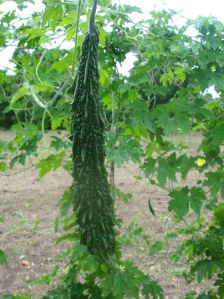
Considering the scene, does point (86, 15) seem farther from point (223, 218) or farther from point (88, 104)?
point (223, 218)

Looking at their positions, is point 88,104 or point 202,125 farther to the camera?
point 202,125

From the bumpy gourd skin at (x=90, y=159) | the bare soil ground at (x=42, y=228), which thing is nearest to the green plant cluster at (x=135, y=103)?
the bumpy gourd skin at (x=90, y=159)

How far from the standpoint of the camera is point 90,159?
73.7 inches

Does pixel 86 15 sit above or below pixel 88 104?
above

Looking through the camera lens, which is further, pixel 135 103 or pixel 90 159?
pixel 135 103

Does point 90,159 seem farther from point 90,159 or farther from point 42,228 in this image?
point 42,228

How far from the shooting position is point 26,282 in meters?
4.30

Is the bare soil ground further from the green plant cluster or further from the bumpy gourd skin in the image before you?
the bumpy gourd skin

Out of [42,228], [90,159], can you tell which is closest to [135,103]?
[90,159]

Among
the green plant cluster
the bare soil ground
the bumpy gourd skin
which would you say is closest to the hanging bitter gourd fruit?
the bumpy gourd skin

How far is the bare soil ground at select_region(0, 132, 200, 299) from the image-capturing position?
4221mm

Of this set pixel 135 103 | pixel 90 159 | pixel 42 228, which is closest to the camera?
pixel 90 159

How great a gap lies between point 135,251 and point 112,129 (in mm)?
2693

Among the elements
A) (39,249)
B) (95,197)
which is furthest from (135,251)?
(95,197)
